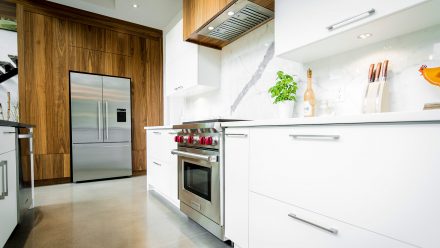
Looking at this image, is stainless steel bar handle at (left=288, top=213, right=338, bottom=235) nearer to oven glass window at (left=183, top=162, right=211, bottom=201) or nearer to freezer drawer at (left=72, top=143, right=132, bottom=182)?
oven glass window at (left=183, top=162, right=211, bottom=201)

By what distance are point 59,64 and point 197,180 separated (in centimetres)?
321

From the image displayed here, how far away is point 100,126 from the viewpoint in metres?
3.63

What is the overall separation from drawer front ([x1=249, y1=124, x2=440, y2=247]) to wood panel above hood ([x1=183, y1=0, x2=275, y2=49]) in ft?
4.01

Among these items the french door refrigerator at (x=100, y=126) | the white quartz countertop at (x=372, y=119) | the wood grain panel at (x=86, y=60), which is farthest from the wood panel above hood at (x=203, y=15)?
the wood grain panel at (x=86, y=60)

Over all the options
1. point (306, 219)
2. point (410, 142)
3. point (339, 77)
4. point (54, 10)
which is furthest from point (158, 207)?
point (54, 10)

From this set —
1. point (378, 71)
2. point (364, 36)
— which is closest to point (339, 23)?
point (364, 36)

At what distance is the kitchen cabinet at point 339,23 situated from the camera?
0.97m

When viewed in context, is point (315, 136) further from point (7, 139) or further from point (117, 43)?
point (117, 43)

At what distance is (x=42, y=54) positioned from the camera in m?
3.34

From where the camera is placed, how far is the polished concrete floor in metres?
1.63

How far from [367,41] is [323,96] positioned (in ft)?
1.40

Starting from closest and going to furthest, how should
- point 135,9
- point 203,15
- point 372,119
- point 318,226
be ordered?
point 372,119
point 318,226
point 203,15
point 135,9

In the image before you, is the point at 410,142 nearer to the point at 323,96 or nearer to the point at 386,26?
the point at 386,26

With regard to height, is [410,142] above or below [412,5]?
below
